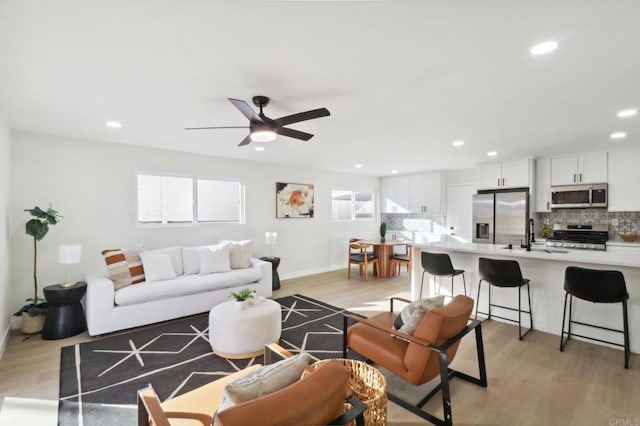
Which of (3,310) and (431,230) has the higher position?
(431,230)

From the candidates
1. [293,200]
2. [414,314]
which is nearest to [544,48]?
[414,314]

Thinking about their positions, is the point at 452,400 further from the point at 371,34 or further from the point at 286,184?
the point at 286,184

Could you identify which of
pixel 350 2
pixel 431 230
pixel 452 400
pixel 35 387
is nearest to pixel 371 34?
pixel 350 2

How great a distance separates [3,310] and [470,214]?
26.1ft

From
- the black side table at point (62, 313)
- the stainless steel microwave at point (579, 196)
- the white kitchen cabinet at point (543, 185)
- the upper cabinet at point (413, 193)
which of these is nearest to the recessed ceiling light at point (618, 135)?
the stainless steel microwave at point (579, 196)

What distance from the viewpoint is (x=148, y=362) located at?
279 centimetres

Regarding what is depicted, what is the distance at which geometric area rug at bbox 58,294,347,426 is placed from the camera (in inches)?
85.5

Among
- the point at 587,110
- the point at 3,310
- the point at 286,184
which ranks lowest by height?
the point at 3,310

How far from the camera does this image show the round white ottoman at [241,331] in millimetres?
2859

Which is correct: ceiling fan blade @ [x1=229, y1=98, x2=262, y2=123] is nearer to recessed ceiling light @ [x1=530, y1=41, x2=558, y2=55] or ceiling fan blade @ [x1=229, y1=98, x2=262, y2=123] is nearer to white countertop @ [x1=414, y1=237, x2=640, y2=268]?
recessed ceiling light @ [x1=530, y1=41, x2=558, y2=55]

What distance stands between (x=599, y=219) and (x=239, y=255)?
6.25 metres

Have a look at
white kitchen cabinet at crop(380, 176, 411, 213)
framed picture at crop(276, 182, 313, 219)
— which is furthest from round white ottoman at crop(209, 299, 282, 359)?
white kitchen cabinet at crop(380, 176, 411, 213)

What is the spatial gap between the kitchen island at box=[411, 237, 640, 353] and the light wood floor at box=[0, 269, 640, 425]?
150 millimetres

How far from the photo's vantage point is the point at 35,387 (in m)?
2.39
